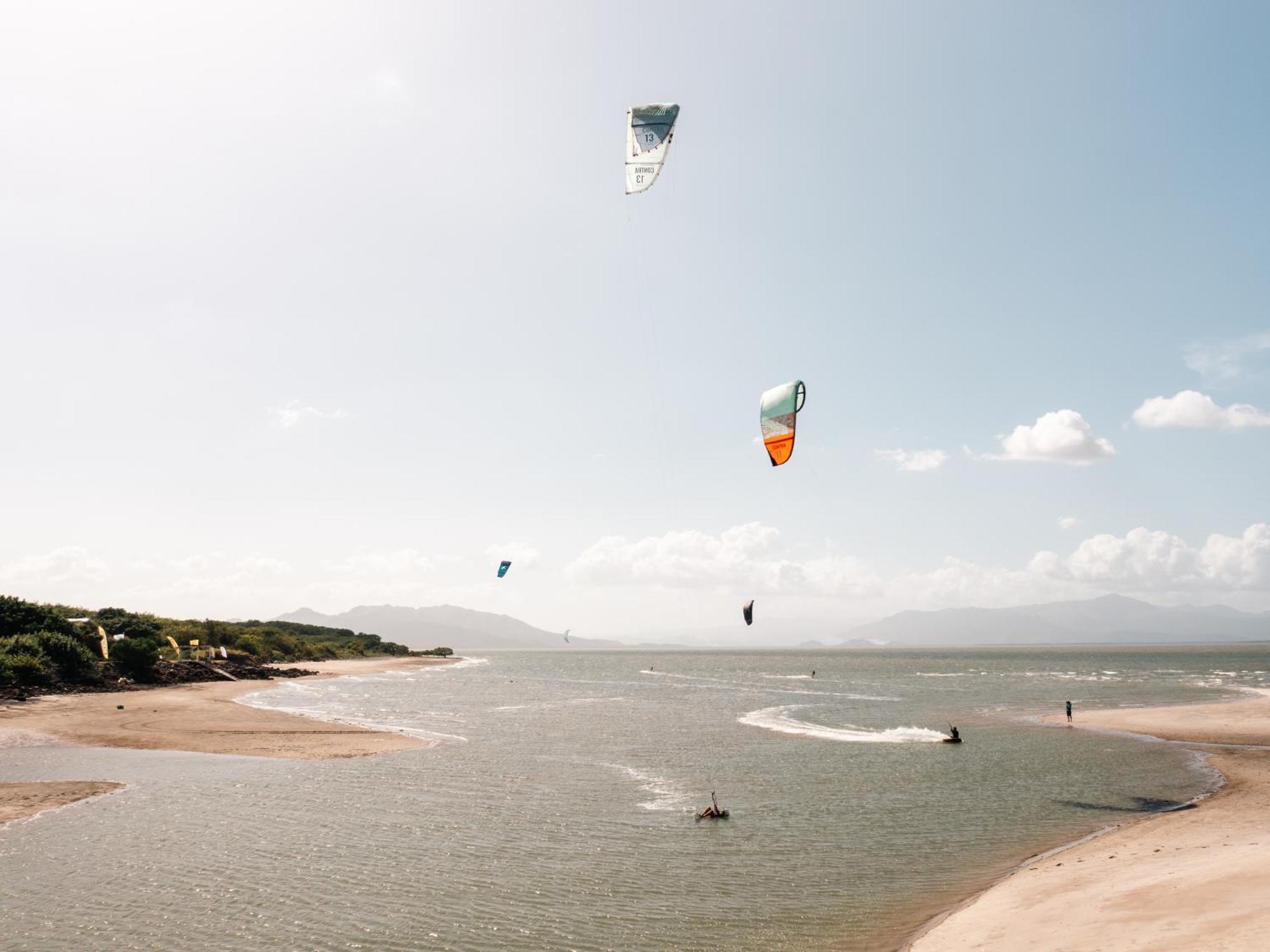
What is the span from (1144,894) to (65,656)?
5818 cm

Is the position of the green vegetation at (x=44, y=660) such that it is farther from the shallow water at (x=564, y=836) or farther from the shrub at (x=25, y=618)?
the shallow water at (x=564, y=836)

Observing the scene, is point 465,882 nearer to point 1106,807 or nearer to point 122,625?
point 1106,807

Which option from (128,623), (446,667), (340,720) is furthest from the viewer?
(446,667)

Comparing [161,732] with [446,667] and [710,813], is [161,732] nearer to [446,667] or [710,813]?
[710,813]

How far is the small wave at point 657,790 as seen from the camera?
20344 mm

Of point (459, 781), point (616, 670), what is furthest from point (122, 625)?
point (459, 781)

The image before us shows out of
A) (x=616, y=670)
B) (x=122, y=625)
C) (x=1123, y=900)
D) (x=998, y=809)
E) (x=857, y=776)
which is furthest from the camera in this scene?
(x=616, y=670)

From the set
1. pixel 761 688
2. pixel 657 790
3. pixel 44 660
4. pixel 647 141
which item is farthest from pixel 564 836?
pixel 761 688

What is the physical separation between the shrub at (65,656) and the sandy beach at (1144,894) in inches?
2161

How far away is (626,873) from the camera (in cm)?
1460

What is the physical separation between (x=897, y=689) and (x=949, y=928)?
188 ft

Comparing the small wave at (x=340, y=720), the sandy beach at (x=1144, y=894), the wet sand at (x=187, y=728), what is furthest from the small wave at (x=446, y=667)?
the sandy beach at (x=1144, y=894)

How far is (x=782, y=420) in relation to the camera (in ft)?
84.4

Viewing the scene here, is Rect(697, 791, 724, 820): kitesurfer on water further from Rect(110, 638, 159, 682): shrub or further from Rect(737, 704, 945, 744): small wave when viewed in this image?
Rect(110, 638, 159, 682): shrub
